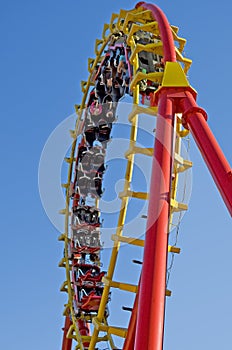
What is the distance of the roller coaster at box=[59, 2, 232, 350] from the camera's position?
535 cm

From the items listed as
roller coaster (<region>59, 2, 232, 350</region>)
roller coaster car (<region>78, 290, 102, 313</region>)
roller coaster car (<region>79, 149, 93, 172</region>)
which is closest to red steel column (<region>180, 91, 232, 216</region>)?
roller coaster (<region>59, 2, 232, 350</region>)

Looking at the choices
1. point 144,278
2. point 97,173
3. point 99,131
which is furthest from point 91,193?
point 144,278

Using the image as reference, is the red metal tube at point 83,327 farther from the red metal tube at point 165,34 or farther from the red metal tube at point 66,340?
the red metal tube at point 165,34

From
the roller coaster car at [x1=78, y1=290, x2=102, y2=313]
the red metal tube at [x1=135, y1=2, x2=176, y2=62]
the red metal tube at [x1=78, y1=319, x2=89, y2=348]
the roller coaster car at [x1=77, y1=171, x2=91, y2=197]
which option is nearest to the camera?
the red metal tube at [x1=135, y1=2, x2=176, y2=62]

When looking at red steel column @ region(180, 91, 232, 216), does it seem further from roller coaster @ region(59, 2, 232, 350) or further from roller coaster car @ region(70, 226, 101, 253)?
roller coaster car @ region(70, 226, 101, 253)

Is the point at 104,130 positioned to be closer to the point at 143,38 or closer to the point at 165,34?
the point at 143,38

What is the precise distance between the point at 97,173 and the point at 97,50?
2925 millimetres

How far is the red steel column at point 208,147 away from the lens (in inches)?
218

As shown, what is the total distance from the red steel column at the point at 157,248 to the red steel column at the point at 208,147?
9.5 inches

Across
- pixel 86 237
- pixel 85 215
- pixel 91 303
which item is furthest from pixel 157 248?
pixel 85 215

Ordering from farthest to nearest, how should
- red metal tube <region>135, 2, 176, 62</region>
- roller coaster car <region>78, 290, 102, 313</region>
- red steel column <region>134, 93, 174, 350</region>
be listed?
1. roller coaster car <region>78, 290, 102, 313</region>
2. red metal tube <region>135, 2, 176, 62</region>
3. red steel column <region>134, 93, 174, 350</region>

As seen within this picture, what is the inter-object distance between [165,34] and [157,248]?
13.8ft

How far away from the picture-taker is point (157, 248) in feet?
17.3

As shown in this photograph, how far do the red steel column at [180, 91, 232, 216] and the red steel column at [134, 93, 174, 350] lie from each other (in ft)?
0.80
